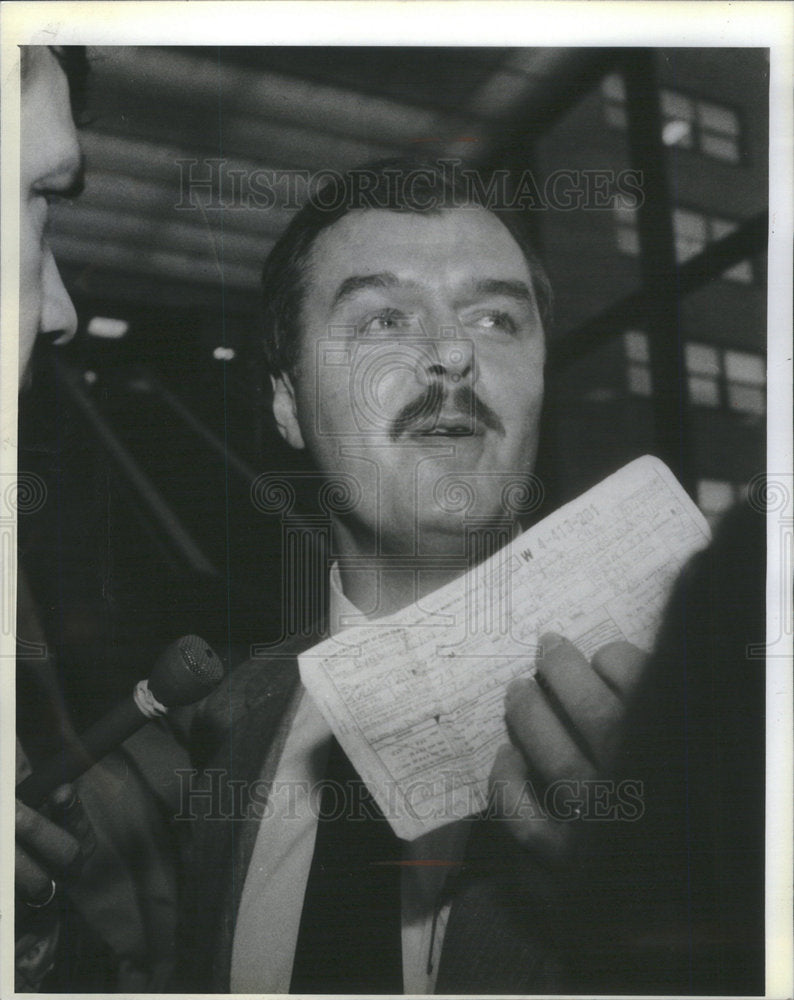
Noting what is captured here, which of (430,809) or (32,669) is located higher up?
(32,669)

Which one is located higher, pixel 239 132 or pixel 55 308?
pixel 239 132

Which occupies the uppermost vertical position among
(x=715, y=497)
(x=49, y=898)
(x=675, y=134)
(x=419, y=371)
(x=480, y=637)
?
(x=675, y=134)

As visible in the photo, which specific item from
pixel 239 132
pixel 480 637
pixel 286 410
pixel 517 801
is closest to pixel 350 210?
pixel 239 132

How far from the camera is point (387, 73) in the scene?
157 cm

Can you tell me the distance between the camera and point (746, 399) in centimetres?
158

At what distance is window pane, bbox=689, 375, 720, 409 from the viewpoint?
5.16 feet

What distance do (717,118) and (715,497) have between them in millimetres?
744

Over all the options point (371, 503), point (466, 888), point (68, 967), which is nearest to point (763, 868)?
point (466, 888)

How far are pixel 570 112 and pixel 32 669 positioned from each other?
1.50 m

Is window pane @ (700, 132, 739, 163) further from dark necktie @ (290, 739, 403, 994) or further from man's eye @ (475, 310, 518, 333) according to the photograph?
dark necktie @ (290, 739, 403, 994)

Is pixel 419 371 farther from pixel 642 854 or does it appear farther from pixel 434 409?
pixel 642 854

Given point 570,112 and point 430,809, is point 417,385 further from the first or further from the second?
point 430,809

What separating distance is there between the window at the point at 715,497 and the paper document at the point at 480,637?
0.02 m

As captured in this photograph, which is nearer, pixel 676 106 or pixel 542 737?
pixel 542 737
